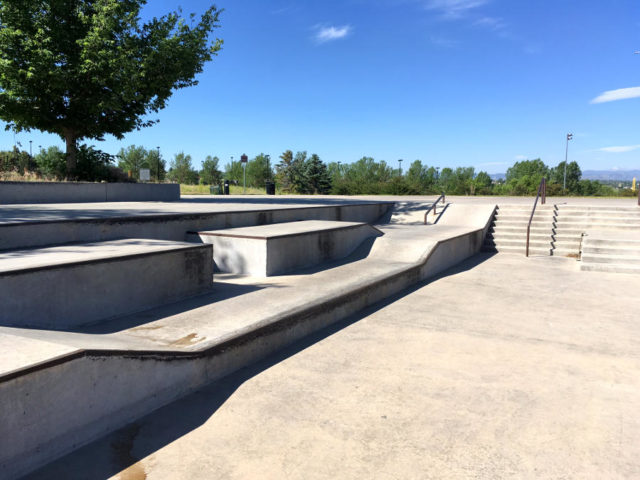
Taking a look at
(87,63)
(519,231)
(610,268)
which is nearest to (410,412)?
(610,268)

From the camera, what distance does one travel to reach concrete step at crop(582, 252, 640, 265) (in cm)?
1027

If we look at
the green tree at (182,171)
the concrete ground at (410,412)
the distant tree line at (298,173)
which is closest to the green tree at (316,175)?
the distant tree line at (298,173)

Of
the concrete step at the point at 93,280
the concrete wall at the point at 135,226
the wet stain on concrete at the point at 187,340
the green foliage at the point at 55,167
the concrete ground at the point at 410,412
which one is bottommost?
the concrete ground at the point at 410,412

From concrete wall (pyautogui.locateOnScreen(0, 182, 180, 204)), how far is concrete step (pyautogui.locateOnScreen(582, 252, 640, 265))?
13379mm

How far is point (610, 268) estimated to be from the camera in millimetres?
10164

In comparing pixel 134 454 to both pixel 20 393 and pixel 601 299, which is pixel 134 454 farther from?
pixel 601 299

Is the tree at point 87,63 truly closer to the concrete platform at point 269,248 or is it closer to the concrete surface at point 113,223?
the concrete surface at point 113,223

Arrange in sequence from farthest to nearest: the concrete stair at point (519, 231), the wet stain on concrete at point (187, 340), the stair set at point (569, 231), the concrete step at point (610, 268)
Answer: the concrete stair at point (519, 231) < the stair set at point (569, 231) < the concrete step at point (610, 268) < the wet stain on concrete at point (187, 340)

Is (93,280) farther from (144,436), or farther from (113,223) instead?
(113,223)

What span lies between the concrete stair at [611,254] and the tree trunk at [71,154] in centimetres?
1637

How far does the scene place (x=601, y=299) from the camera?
7.56 m

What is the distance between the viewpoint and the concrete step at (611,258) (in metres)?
10.3

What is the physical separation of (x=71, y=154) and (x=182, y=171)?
6433 cm

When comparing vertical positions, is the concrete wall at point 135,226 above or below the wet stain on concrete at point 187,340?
above
